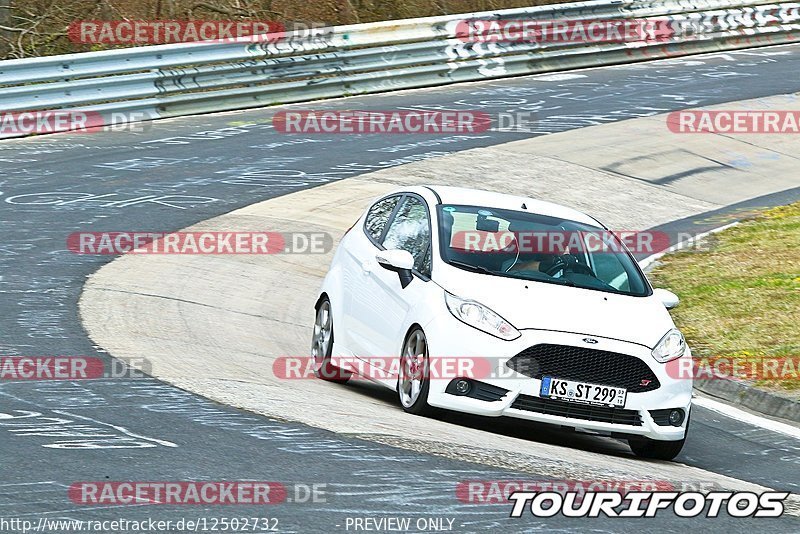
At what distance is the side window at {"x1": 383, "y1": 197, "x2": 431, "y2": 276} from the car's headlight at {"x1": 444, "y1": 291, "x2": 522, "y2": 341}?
60 cm

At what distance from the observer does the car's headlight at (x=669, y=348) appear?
9180 millimetres

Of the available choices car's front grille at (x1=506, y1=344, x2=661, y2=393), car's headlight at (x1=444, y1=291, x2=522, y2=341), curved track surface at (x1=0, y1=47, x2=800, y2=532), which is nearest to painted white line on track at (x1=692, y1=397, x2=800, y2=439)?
curved track surface at (x1=0, y1=47, x2=800, y2=532)

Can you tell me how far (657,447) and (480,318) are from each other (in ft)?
4.87

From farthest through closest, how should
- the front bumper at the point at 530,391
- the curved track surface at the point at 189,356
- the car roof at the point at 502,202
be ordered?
the car roof at the point at 502,202 < the front bumper at the point at 530,391 < the curved track surface at the point at 189,356

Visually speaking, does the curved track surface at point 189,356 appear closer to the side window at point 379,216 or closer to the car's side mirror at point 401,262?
the car's side mirror at point 401,262

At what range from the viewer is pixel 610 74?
95.1 feet

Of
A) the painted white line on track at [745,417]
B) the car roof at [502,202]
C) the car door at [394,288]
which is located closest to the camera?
the car door at [394,288]

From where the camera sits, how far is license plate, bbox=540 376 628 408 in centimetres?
889

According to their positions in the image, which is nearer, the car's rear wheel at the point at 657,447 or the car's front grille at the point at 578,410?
the car's front grille at the point at 578,410

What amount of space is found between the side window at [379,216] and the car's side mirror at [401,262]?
886 millimetres

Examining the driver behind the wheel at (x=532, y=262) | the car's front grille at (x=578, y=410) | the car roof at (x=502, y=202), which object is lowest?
the car's front grille at (x=578, y=410)

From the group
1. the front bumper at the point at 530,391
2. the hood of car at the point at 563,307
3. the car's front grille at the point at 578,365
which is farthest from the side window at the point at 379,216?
the car's front grille at the point at 578,365

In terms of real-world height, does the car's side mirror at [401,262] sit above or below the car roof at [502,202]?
below

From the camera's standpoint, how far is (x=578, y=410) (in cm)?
895
